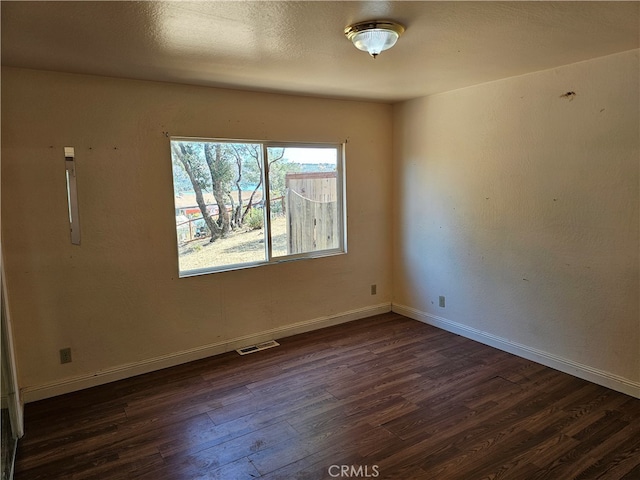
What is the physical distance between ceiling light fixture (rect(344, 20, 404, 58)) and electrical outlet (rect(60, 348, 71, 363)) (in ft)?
9.53

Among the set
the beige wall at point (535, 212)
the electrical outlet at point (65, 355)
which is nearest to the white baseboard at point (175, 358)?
the electrical outlet at point (65, 355)

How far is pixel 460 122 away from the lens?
12.7 ft

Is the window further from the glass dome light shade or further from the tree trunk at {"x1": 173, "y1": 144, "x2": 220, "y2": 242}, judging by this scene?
the glass dome light shade

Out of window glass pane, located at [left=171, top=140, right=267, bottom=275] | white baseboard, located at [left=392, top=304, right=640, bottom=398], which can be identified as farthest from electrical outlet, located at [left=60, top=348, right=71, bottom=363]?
white baseboard, located at [left=392, top=304, right=640, bottom=398]

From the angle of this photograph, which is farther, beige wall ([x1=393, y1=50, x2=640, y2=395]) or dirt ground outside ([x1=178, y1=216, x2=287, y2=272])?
dirt ground outside ([x1=178, y1=216, x2=287, y2=272])

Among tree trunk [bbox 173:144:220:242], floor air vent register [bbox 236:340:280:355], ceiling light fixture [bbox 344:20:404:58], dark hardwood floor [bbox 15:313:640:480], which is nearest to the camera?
ceiling light fixture [bbox 344:20:404:58]

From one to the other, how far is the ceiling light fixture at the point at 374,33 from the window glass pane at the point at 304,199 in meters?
1.82

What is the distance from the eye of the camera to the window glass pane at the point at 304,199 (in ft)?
13.2

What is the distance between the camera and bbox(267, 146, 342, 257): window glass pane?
4031 mm

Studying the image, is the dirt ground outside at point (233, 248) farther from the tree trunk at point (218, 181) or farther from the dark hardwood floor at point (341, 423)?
the dark hardwood floor at point (341, 423)

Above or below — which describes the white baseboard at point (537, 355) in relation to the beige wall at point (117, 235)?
below

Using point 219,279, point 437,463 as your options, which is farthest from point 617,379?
point 219,279

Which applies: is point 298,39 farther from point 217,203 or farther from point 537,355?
point 537,355

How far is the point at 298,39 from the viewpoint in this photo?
2344 millimetres
